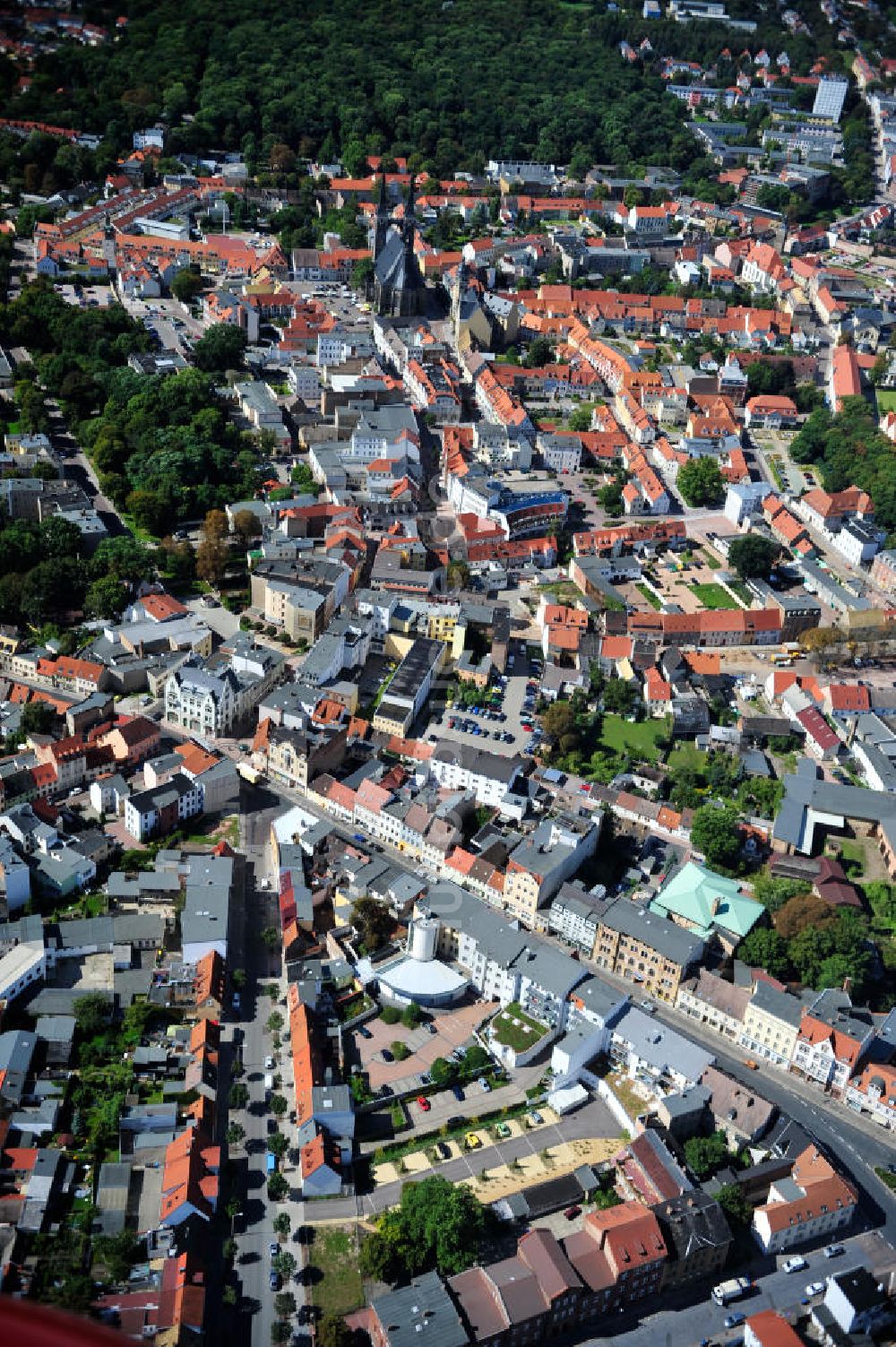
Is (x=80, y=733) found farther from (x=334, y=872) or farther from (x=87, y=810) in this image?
(x=334, y=872)

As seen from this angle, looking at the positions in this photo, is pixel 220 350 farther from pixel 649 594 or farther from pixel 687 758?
pixel 687 758

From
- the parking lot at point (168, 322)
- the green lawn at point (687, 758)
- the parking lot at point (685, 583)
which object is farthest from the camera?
the parking lot at point (168, 322)

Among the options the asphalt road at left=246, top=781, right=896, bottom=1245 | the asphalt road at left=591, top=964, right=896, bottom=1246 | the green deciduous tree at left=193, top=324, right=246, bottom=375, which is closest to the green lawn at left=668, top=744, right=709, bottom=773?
the asphalt road at left=246, top=781, right=896, bottom=1245

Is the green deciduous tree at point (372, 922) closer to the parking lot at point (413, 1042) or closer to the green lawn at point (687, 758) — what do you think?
the parking lot at point (413, 1042)

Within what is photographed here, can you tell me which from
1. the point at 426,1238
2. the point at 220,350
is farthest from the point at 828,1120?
the point at 220,350

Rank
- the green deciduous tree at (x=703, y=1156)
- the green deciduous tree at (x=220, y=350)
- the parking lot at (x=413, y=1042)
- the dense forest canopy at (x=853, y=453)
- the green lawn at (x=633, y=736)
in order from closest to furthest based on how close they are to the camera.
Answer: the green deciduous tree at (x=703, y=1156)
the parking lot at (x=413, y=1042)
the green lawn at (x=633, y=736)
the dense forest canopy at (x=853, y=453)
the green deciduous tree at (x=220, y=350)

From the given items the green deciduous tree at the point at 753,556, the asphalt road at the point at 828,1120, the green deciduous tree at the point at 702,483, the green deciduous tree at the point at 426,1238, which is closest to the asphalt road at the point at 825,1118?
the asphalt road at the point at 828,1120
